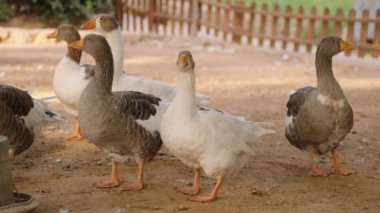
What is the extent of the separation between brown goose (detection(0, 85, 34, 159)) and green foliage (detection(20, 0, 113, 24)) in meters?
14.6

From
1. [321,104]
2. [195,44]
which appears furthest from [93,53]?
[195,44]

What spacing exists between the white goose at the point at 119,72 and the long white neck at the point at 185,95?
1.53 metres

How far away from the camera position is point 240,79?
1109 centimetres

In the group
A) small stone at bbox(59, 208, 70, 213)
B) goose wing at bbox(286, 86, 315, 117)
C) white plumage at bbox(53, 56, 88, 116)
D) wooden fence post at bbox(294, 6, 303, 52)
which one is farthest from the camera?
wooden fence post at bbox(294, 6, 303, 52)

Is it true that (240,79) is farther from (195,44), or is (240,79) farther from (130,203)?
(130,203)

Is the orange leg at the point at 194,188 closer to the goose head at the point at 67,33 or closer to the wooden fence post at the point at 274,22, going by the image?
the goose head at the point at 67,33

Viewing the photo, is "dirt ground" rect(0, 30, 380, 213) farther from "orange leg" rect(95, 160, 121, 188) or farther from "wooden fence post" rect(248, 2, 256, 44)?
"wooden fence post" rect(248, 2, 256, 44)

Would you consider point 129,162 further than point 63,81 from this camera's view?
No

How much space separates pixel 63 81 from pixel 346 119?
2915 mm

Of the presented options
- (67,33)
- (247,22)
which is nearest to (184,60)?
(67,33)

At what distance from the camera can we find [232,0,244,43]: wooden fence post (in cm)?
1552

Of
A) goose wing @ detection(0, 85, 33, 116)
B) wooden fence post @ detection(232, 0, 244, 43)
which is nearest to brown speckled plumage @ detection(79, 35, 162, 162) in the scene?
goose wing @ detection(0, 85, 33, 116)

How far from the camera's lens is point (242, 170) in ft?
19.2

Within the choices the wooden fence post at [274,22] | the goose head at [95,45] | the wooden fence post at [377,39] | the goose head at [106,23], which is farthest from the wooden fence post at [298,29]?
the goose head at [95,45]
